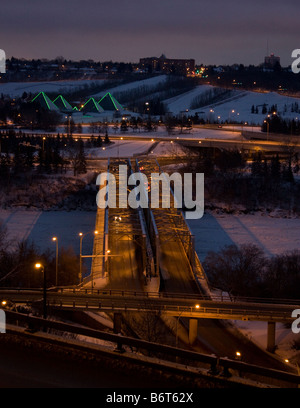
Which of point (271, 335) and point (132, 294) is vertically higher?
point (132, 294)

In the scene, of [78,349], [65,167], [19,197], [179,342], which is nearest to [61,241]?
[19,197]

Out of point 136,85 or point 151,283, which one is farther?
point 136,85

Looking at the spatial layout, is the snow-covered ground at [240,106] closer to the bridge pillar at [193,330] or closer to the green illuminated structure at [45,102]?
the green illuminated structure at [45,102]

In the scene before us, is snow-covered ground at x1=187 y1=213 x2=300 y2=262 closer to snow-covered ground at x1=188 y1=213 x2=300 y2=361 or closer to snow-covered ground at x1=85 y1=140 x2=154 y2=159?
snow-covered ground at x1=188 y1=213 x2=300 y2=361

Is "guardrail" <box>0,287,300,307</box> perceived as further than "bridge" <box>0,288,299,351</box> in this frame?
Yes

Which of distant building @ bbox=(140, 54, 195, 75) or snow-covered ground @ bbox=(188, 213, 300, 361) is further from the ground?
distant building @ bbox=(140, 54, 195, 75)

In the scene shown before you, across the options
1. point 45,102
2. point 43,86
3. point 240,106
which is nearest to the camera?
point 45,102


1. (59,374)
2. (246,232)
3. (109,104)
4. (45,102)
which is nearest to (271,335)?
(59,374)

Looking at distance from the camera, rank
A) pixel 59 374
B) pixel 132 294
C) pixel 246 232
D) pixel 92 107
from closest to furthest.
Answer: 1. pixel 59 374
2. pixel 132 294
3. pixel 246 232
4. pixel 92 107

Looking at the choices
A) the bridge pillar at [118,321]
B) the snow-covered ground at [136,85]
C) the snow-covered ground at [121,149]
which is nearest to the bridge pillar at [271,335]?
the bridge pillar at [118,321]

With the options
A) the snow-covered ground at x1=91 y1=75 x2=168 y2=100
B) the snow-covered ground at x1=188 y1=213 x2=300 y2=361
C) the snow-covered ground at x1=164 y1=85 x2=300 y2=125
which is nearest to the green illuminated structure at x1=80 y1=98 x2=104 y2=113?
the snow-covered ground at x1=164 y1=85 x2=300 y2=125

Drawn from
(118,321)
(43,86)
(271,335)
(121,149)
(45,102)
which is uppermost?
(43,86)

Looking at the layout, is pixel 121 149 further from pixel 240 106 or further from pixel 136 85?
pixel 136 85
